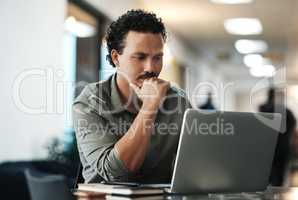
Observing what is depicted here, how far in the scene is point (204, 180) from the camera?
176 centimetres

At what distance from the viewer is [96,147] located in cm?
201

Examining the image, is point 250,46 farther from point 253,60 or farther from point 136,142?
point 136,142

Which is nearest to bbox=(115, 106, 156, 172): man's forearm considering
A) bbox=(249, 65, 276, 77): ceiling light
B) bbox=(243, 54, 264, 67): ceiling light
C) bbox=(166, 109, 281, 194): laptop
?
bbox=(166, 109, 281, 194): laptop

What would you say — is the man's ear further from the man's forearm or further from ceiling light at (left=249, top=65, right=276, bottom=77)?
ceiling light at (left=249, top=65, right=276, bottom=77)

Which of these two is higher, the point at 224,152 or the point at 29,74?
the point at 29,74

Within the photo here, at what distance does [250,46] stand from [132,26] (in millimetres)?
7714

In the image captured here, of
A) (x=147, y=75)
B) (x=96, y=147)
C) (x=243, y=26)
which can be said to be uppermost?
(x=243, y=26)

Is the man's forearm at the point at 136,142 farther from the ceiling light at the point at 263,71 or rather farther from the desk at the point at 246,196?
the ceiling light at the point at 263,71

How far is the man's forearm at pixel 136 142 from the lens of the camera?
1.92m

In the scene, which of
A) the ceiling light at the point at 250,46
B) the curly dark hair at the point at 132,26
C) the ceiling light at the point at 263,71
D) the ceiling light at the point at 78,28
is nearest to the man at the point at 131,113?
the curly dark hair at the point at 132,26

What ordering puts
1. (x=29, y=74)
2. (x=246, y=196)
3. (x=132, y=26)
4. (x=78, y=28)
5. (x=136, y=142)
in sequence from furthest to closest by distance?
(x=78, y=28)
(x=29, y=74)
(x=132, y=26)
(x=136, y=142)
(x=246, y=196)

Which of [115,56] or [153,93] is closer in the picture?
[153,93]

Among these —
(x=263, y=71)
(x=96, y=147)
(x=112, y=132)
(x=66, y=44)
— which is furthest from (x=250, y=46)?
(x=96, y=147)

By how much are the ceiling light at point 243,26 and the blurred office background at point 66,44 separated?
0.01m
